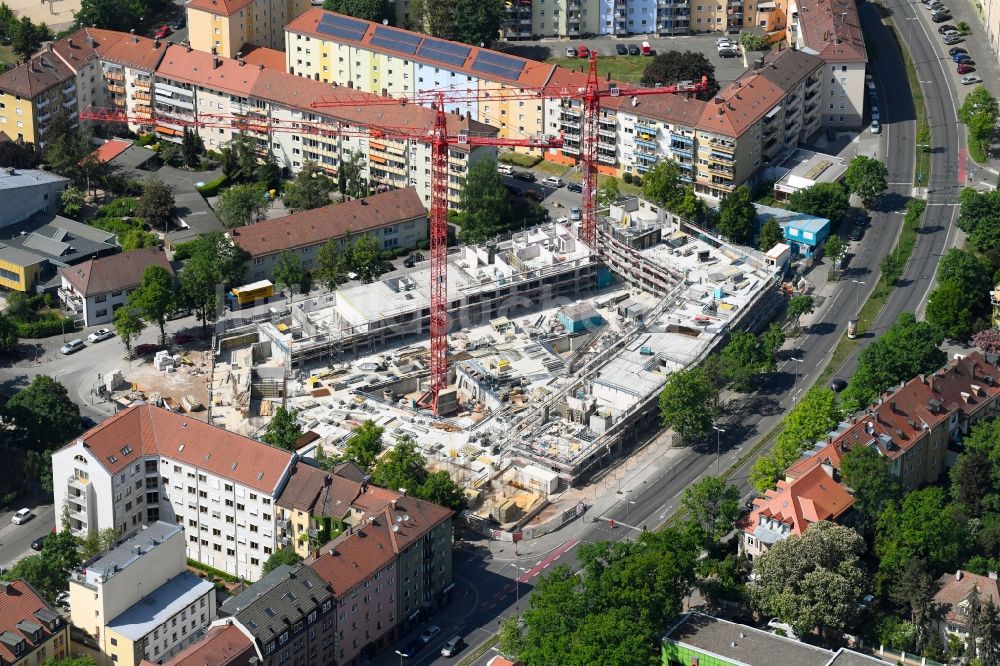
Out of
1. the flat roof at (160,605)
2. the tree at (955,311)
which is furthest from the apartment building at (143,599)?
the tree at (955,311)

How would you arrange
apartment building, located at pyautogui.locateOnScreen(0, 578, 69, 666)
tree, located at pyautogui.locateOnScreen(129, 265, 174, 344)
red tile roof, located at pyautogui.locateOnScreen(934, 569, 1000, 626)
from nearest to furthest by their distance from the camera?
apartment building, located at pyautogui.locateOnScreen(0, 578, 69, 666) → red tile roof, located at pyautogui.locateOnScreen(934, 569, 1000, 626) → tree, located at pyautogui.locateOnScreen(129, 265, 174, 344)

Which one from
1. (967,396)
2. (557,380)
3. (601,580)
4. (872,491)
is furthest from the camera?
(557,380)

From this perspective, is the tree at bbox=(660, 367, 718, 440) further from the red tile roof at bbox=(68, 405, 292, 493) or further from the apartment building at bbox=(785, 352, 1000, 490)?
the red tile roof at bbox=(68, 405, 292, 493)

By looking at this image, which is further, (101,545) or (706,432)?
(706,432)

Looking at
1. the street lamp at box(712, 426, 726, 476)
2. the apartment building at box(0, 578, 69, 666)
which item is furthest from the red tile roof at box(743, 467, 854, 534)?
the apartment building at box(0, 578, 69, 666)

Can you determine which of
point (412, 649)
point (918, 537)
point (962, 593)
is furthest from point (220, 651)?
point (962, 593)

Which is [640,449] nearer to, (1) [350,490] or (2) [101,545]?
(1) [350,490]

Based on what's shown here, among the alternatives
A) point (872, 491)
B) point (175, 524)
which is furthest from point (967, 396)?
point (175, 524)
